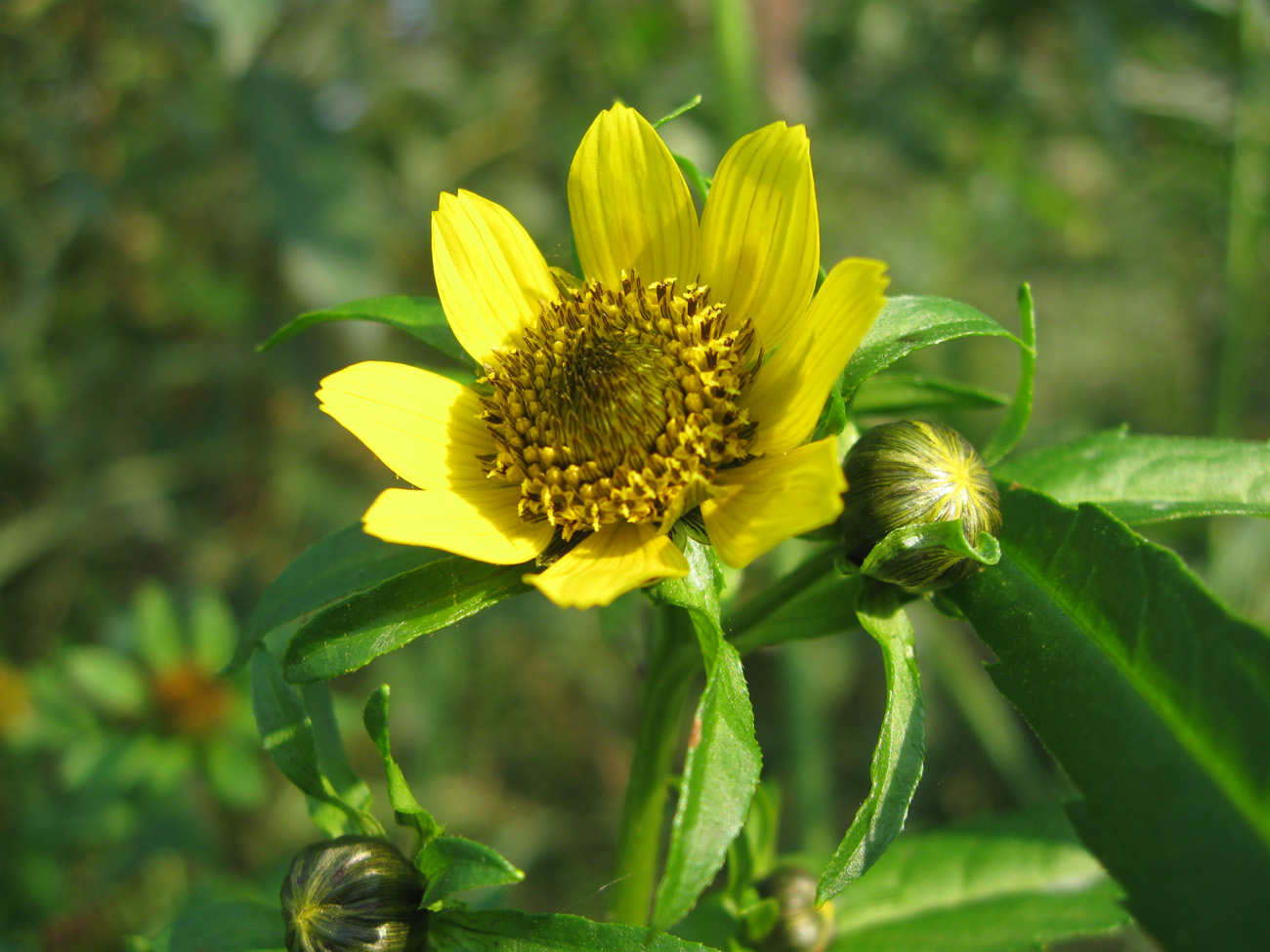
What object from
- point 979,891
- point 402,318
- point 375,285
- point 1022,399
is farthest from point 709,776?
point 375,285

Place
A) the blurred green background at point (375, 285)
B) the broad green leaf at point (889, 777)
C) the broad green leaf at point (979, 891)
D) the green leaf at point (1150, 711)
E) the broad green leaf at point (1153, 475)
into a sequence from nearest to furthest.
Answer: the green leaf at point (1150, 711) < the broad green leaf at point (889, 777) < the broad green leaf at point (1153, 475) < the broad green leaf at point (979, 891) < the blurred green background at point (375, 285)

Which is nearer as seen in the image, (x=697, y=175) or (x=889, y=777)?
(x=889, y=777)

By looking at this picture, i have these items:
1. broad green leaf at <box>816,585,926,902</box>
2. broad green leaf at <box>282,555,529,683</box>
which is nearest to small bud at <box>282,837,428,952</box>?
broad green leaf at <box>282,555,529,683</box>

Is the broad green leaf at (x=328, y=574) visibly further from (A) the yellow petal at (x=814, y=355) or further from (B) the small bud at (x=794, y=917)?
(B) the small bud at (x=794, y=917)

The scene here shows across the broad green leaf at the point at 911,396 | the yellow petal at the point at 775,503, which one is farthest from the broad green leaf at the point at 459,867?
the broad green leaf at the point at 911,396

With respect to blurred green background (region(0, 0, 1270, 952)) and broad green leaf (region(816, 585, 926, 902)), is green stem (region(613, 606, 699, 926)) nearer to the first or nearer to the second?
broad green leaf (region(816, 585, 926, 902))

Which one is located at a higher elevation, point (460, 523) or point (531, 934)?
point (460, 523)

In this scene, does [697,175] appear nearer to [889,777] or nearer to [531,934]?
[889,777]
